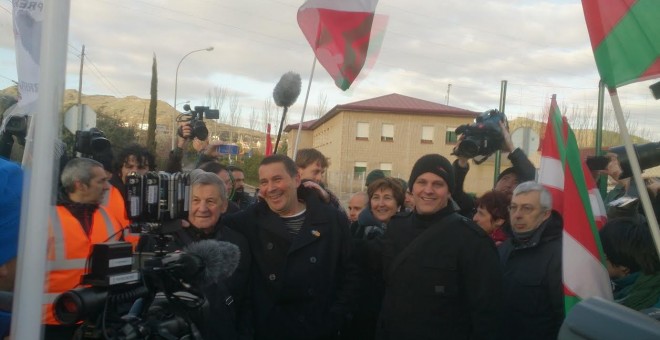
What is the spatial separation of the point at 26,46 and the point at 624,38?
2748 millimetres

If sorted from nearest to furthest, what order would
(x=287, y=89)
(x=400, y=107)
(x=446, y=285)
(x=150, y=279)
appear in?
(x=150, y=279) < (x=446, y=285) < (x=287, y=89) < (x=400, y=107)

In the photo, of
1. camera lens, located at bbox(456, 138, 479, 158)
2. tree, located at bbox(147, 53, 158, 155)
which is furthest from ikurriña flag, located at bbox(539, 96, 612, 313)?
tree, located at bbox(147, 53, 158, 155)

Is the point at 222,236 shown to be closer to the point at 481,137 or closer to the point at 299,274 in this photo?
the point at 299,274

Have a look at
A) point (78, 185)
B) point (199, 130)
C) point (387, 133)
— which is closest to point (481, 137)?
point (199, 130)

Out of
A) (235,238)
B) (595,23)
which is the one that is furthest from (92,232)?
(595,23)

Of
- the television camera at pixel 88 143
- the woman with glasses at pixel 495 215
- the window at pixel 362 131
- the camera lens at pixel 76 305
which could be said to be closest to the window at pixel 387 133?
the window at pixel 362 131

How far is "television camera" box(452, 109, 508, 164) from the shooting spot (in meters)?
4.61

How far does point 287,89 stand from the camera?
5746 millimetres

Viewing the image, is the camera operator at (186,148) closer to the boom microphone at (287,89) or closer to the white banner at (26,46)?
the boom microphone at (287,89)

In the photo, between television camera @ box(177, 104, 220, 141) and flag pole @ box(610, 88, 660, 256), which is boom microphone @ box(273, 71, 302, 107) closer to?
television camera @ box(177, 104, 220, 141)

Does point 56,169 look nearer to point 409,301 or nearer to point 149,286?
point 149,286

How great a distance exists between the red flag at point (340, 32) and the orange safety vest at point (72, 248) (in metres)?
2.12

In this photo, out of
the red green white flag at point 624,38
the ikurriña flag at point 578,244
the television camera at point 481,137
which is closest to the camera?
the red green white flag at point 624,38

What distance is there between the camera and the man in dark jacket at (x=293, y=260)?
11.2 feet
